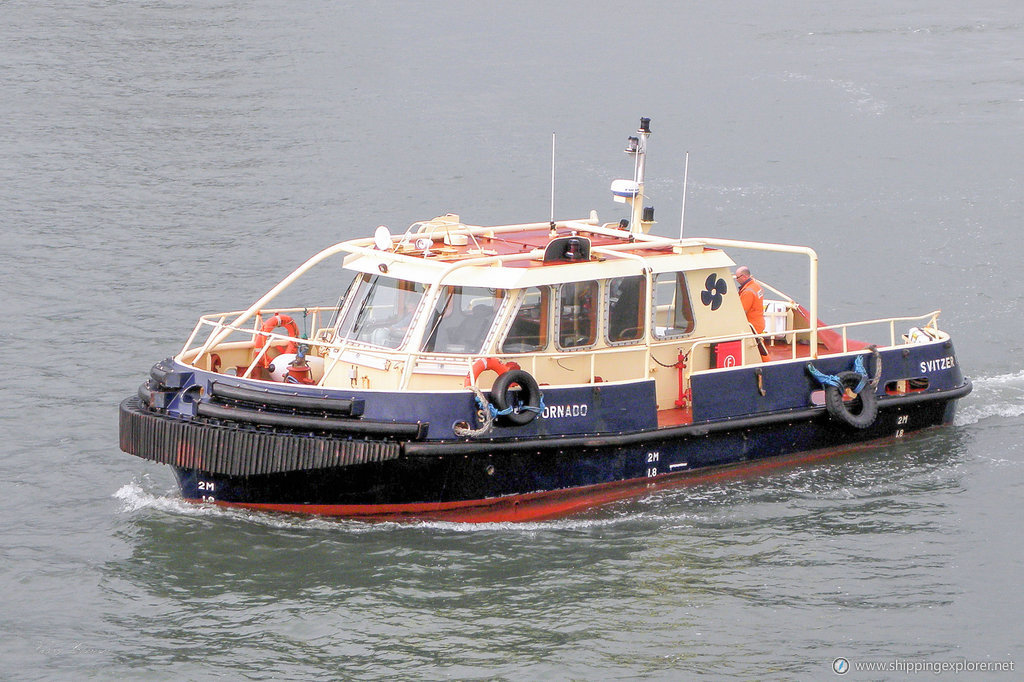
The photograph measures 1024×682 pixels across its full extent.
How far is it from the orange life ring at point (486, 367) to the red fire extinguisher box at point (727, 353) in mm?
2463

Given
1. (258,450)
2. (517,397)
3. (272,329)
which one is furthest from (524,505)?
(272,329)

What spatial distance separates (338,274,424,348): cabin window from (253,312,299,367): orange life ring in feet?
2.16

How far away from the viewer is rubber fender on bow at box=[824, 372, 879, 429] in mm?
14930

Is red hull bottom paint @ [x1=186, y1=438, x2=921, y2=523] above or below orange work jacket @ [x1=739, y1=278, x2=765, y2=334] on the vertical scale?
below

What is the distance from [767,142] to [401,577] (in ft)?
63.6

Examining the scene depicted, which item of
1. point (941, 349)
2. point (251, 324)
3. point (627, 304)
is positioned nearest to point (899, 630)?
point (627, 304)

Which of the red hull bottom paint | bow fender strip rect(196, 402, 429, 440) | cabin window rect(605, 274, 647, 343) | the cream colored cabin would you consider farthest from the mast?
bow fender strip rect(196, 402, 429, 440)

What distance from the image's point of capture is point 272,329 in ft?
47.5

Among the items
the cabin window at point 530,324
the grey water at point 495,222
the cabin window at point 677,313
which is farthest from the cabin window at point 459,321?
the cabin window at point 677,313

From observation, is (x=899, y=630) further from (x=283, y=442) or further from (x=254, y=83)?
(x=254, y=83)

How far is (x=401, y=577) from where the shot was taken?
1224 centimetres

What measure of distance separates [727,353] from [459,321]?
2.96 meters
